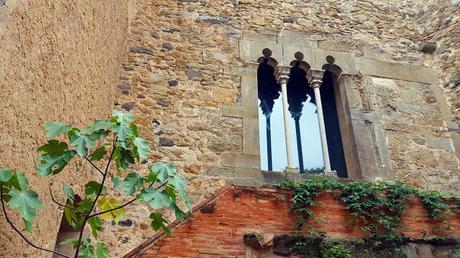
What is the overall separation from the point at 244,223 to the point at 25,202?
98.6 inches

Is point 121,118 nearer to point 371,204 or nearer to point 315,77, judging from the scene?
point 371,204

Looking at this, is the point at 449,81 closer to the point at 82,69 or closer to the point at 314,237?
the point at 314,237

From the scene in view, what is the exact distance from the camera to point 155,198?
198 centimetres

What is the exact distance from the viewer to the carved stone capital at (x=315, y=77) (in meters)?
5.54

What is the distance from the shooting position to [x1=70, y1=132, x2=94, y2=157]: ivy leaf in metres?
1.86

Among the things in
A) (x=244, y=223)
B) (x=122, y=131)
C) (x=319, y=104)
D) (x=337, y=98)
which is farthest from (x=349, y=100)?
(x=122, y=131)

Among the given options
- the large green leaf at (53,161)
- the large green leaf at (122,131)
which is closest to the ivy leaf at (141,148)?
the large green leaf at (122,131)

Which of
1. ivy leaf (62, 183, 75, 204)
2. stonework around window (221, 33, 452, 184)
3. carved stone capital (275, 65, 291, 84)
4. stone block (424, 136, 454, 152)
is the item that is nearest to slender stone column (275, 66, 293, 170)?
carved stone capital (275, 65, 291, 84)

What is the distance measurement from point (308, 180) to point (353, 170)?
0.97 meters


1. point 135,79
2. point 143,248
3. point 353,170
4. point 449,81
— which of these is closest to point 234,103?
point 135,79

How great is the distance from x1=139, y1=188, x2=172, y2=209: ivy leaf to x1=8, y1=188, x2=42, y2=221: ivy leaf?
0.45 m

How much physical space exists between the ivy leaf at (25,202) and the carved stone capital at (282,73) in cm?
408

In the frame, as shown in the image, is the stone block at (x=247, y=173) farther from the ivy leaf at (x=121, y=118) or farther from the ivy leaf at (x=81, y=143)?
the ivy leaf at (x=81, y=143)

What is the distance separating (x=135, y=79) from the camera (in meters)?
5.02
